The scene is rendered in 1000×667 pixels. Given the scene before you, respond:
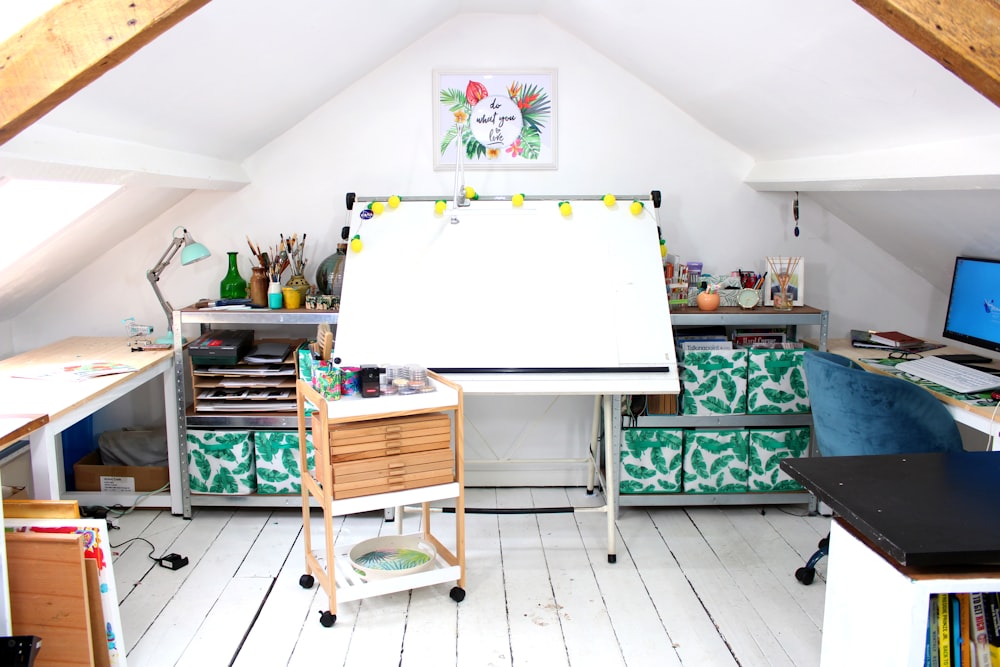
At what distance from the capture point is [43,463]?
256 centimetres

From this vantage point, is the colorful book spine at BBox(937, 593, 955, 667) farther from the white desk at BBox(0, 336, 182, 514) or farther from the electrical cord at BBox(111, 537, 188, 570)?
the electrical cord at BBox(111, 537, 188, 570)

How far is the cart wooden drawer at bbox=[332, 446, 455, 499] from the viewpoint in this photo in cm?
276

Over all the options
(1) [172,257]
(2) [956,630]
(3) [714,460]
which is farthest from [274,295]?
(2) [956,630]

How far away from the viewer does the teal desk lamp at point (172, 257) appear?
11.9 feet

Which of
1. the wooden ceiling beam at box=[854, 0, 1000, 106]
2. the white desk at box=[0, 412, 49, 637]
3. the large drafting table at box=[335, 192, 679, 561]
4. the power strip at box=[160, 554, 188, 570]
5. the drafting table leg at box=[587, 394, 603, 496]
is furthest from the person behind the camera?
the drafting table leg at box=[587, 394, 603, 496]

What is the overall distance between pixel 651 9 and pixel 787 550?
2.16 m

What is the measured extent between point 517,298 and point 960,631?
2.17m

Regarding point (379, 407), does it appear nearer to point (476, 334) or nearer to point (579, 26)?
point (476, 334)

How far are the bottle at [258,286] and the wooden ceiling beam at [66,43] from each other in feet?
6.36

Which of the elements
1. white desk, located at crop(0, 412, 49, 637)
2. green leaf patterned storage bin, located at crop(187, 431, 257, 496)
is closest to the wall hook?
green leaf patterned storage bin, located at crop(187, 431, 257, 496)

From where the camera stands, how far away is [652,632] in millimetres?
2799

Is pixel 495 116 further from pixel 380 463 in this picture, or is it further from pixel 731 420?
pixel 380 463

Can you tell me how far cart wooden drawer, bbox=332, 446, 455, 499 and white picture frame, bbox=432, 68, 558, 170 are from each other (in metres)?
1.66

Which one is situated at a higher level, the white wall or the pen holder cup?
the white wall
